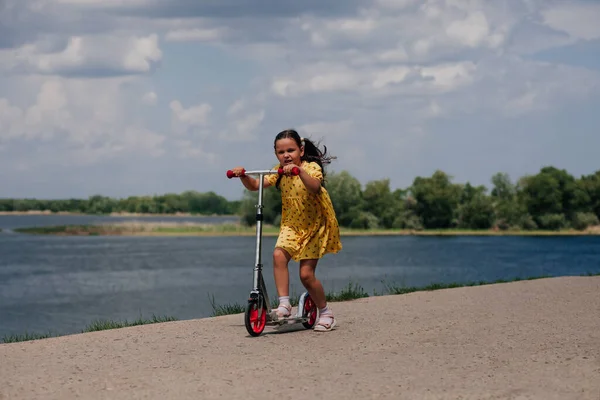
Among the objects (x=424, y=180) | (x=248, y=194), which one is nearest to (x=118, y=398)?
(x=248, y=194)

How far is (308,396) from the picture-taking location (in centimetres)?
575

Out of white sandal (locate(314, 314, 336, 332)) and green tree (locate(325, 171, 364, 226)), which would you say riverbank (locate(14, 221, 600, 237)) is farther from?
white sandal (locate(314, 314, 336, 332))

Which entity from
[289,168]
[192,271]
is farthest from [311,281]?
[192,271]

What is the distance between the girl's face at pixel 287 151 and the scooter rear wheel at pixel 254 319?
130cm

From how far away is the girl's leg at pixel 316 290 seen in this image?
8.48 m

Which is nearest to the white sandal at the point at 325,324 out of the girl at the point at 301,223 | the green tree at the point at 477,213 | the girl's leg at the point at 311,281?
the girl at the point at 301,223

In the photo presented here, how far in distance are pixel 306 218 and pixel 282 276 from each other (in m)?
0.58

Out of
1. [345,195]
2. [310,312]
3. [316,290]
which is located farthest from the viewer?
[345,195]

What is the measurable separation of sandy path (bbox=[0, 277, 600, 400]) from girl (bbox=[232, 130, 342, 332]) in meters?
0.45

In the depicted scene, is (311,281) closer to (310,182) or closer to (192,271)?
(310,182)

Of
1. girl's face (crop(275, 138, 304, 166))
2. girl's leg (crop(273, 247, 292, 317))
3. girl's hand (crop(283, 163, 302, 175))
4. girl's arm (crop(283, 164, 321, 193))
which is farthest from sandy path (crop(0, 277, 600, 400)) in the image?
girl's face (crop(275, 138, 304, 166))

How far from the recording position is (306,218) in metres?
8.55

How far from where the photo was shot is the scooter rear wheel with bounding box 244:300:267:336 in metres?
8.02

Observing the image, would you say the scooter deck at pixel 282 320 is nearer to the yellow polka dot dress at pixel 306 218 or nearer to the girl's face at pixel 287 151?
the yellow polka dot dress at pixel 306 218
